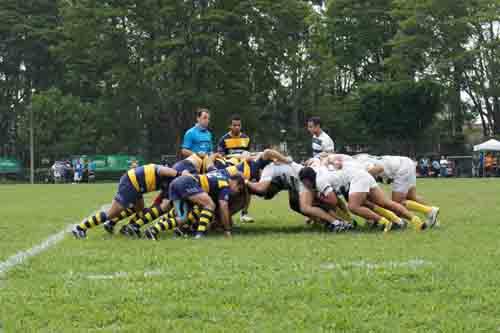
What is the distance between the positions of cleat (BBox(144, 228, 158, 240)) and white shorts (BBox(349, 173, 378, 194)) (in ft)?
8.76

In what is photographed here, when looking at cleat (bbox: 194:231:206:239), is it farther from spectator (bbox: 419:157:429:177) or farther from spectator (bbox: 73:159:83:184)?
spectator (bbox: 419:157:429:177)

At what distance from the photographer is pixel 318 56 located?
4700 centimetres

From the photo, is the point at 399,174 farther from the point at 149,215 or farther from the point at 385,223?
the point at 149,215

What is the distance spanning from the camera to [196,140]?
36.6ft

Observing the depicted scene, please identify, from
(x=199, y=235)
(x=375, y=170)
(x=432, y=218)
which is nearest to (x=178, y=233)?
(x=199, y=235)

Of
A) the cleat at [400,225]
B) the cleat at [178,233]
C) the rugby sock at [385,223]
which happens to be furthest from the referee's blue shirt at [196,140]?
the cleat at [400,225]

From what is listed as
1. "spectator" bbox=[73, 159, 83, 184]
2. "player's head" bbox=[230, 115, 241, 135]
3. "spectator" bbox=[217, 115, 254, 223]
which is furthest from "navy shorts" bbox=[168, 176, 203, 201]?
"spectator" bbox=[73, 159, 83, 184]

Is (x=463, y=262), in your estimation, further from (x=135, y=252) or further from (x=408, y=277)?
(x=135, y=252)

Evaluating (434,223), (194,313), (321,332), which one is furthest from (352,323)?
(434,223)

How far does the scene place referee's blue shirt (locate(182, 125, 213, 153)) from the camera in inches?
438

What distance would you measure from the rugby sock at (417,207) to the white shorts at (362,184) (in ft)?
3.30

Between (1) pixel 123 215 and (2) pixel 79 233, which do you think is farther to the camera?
(1) pixel 123 215

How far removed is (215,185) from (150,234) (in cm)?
110

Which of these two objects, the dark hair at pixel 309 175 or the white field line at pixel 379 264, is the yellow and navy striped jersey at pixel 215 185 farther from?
the white field line at pixel 379 264
